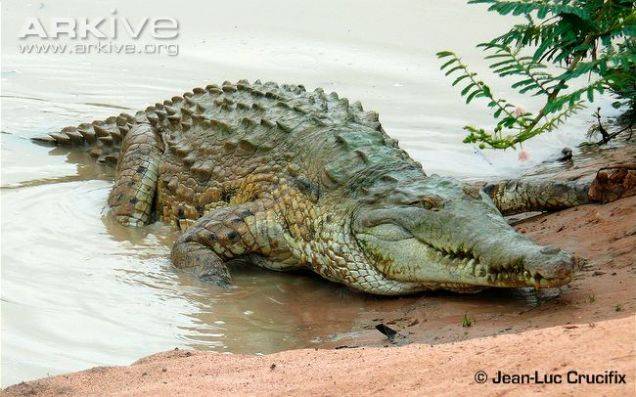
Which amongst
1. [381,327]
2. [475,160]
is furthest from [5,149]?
[381,327]

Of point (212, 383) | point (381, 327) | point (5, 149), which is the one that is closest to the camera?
point (212, 383)

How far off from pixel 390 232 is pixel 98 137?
431 cm

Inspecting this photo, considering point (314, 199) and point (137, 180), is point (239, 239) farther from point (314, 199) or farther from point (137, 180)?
point (137, 180)

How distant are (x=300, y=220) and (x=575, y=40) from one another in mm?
2315

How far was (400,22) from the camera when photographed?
13062mm

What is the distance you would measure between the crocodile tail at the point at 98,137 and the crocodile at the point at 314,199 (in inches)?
18.5

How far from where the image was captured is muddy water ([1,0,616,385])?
586cm

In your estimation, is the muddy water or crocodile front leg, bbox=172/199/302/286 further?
crocodile front leg, bbox=172/199/302/286

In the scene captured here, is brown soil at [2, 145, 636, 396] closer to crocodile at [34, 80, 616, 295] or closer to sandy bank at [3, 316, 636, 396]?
sandy bank at [3, 316, 636, 396]

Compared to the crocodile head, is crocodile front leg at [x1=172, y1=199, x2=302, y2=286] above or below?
below

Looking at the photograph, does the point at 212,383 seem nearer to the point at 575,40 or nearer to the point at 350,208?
the point at 350,208

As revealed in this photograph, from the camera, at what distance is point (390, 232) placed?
6344mm

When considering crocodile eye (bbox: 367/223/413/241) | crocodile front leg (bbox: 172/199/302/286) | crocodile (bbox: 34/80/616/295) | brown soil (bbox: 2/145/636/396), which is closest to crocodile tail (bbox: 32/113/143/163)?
crocodile (bbox: 34/80/616/295)

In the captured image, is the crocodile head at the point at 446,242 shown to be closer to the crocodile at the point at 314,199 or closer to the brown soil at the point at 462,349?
the crocodile at the point at 314,199
